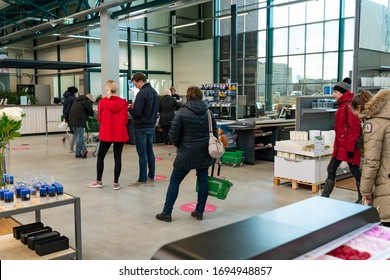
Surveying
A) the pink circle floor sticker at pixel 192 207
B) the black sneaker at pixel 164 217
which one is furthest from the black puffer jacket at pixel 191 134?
the pink circle floor sticker at pixel 192 207

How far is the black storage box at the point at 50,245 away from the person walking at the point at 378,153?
7.08ft

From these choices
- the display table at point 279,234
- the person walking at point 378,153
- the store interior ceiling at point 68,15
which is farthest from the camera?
the store interior ceiling at point 68,15

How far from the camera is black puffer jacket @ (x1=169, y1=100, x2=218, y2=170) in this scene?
13.0 feet

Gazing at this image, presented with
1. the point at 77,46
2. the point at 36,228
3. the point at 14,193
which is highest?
the point at 77,46

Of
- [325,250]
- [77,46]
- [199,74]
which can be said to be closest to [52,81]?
[77,46]

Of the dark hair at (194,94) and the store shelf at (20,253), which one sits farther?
the dark hair at (194,94)

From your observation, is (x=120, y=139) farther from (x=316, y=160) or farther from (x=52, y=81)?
(x=52, y=81)

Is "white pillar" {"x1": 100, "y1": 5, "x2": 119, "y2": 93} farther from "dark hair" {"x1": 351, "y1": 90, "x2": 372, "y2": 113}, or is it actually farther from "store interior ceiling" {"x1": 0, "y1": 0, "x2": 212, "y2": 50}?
"dark hair" {"x1": 351, "y1": 90, "x2": 372, "y2": 113}

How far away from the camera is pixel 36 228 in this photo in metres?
3.06

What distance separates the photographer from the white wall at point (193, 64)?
20.1 m

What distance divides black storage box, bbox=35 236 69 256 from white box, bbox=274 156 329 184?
3634 millimetres

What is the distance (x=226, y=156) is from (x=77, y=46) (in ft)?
43.9

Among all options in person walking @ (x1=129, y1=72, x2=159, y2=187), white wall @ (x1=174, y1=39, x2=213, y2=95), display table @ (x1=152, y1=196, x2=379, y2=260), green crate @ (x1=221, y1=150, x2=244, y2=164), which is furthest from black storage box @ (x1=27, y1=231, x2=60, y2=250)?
white wall @ (x1=174, y1=39, x2=213, y2=95)

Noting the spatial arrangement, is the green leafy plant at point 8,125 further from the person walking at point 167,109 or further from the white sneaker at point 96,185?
the person walking at point 167,109
